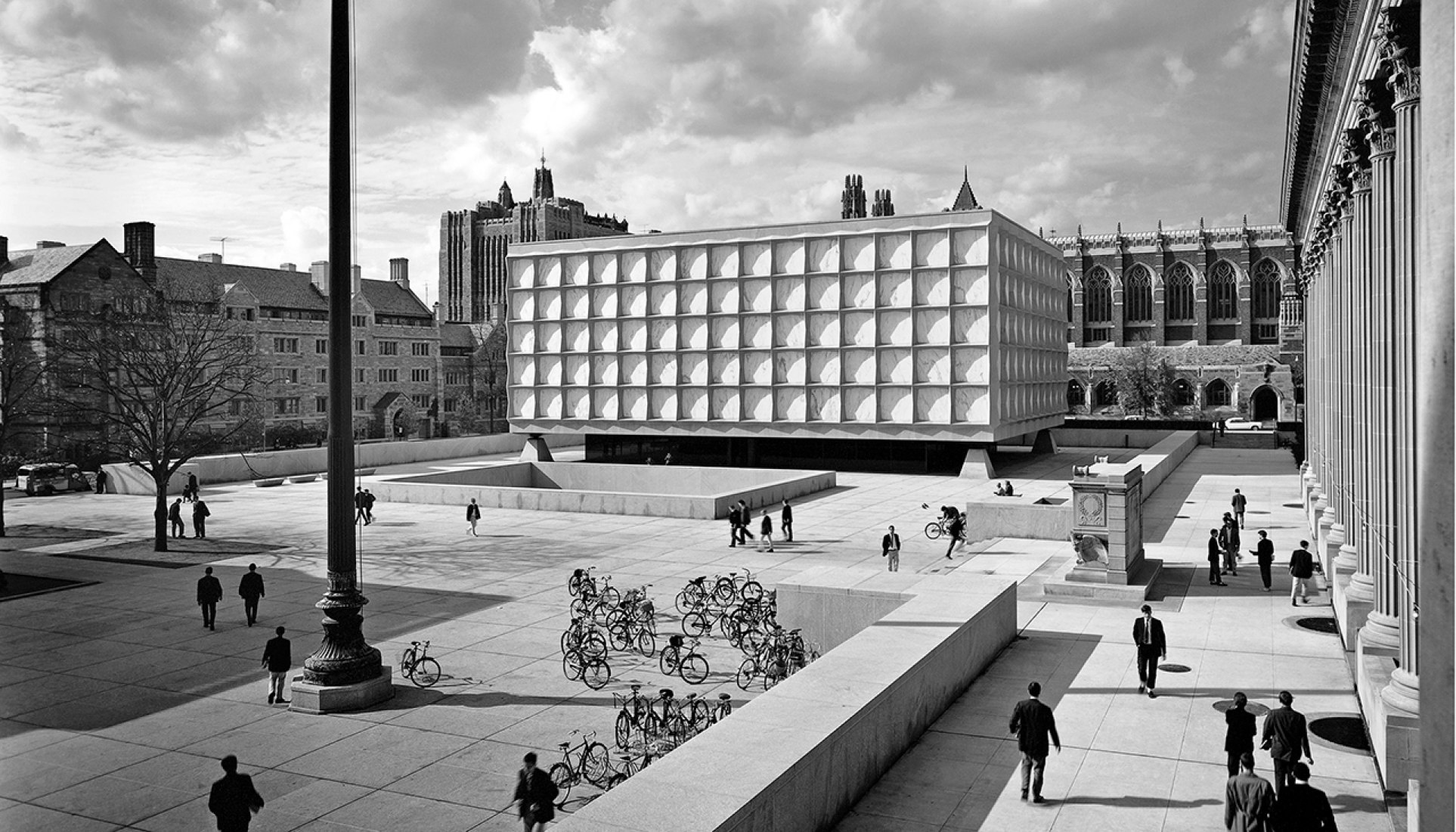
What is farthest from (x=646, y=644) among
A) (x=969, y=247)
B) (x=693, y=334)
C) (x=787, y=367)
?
(x=693, y=334)

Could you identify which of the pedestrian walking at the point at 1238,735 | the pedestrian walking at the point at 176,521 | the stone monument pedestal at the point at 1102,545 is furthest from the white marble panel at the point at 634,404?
the pedestrian walking at the point at 1238,735

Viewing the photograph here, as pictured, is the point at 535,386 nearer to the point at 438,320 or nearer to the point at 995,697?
the point at 438,320

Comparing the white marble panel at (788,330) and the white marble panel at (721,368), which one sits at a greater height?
the white marble panel at (788,330)

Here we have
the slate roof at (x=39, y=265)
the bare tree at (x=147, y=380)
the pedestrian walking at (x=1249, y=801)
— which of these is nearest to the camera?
the pedestrian walking at (x=1249, y=801)

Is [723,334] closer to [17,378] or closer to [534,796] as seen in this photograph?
[17,378]

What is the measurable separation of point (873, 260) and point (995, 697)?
153ft

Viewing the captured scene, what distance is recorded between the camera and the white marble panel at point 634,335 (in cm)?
6631

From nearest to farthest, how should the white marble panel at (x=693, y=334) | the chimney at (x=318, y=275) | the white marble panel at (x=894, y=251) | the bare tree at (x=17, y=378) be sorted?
the bare tree at (x=17, y=378)
the white marble panel at (x=894, y=251)
the white marble panel at (x=693, y=334)
the chimney at (x=318, y=275)

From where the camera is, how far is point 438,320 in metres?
109

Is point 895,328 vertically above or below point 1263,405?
above

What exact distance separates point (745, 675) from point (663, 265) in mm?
49984

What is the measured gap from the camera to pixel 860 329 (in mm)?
60875

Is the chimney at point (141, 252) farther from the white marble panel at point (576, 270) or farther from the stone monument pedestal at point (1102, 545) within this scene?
the stone monument pedestal at point (1102, 545)

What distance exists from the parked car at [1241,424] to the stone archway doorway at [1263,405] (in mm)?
2287
